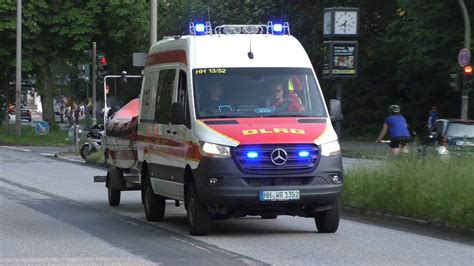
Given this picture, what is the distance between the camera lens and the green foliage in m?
12.3

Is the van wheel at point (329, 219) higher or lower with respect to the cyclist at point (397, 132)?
lower

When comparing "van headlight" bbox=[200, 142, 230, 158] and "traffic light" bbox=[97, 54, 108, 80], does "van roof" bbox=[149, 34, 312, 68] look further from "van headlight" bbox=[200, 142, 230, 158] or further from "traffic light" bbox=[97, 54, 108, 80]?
"traffic light" bbox=[97, 54, 108, 80]

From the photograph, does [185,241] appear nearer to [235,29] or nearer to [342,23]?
[235,29]

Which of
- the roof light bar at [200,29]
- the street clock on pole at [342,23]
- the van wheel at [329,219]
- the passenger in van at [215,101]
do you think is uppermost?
the street clock on pole at [342,23]

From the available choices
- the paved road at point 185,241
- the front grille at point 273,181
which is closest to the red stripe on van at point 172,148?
the front grille at point 273,181

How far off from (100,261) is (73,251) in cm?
89

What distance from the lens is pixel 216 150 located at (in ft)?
36.6

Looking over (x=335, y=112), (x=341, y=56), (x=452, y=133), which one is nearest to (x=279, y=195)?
(x=335, y=112)

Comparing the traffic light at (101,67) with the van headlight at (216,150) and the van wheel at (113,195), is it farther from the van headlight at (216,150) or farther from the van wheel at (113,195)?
the van headlight at (216,150)

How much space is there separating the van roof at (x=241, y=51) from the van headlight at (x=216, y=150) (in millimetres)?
1498

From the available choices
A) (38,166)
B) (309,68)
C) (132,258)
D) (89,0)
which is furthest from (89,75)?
(132,258)

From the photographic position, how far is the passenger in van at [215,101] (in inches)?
468

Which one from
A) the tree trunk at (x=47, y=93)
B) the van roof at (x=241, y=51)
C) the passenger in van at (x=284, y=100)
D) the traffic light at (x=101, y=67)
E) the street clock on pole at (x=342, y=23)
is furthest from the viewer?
the tree trunk at (x=47, y=93)

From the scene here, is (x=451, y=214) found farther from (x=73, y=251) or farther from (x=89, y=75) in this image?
(x=89, y=75)
